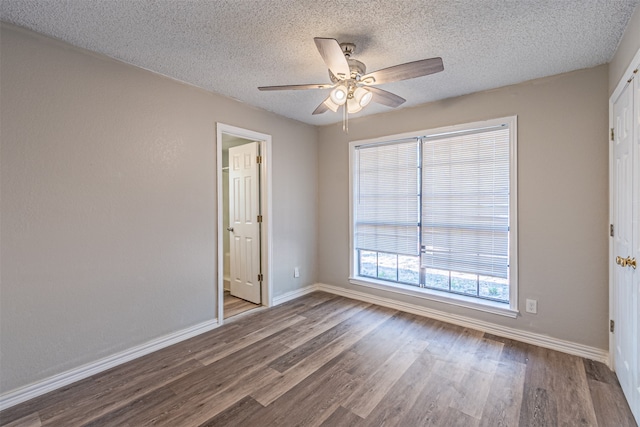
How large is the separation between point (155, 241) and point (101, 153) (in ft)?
2.66

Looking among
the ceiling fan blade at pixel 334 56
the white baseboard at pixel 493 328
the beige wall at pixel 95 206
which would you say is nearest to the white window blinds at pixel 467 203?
the white baseboard at pixel 493 328

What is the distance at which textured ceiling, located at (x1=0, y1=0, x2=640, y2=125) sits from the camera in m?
1.68

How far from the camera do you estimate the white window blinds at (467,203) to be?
9.36 feet

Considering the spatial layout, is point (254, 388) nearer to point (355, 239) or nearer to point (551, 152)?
point (355, 239)

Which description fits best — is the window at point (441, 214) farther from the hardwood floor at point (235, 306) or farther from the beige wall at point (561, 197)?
the hardwood floor at point (235, 306)

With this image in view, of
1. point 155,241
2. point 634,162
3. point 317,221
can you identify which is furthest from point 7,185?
point 634,162

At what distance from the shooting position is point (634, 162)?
1707 millimetres

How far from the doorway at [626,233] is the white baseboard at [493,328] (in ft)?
0.55

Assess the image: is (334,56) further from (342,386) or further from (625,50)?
(342,386)

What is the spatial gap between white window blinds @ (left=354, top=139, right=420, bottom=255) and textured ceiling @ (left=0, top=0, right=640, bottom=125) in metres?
1.08

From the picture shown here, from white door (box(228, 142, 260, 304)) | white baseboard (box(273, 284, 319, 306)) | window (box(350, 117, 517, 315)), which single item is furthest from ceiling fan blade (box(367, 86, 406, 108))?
white baseboard (box(273, 284, 319, 306))

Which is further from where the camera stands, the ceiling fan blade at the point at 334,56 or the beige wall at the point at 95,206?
the beige wall at the point at 95,206

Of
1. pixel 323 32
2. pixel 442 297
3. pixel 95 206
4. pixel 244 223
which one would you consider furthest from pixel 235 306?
pixel 323 32

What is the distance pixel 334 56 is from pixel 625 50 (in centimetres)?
191
